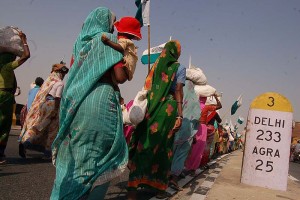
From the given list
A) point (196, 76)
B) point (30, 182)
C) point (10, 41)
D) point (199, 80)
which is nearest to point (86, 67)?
point (30, 182)

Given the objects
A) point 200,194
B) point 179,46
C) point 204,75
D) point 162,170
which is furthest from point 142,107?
point 204,75

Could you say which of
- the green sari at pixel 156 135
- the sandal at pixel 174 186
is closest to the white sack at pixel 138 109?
the green sari at pixel 156 135

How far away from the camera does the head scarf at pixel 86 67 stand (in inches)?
107

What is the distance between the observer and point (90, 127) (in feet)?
8.70

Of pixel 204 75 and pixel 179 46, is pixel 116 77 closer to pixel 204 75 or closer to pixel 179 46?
pixel 179 46

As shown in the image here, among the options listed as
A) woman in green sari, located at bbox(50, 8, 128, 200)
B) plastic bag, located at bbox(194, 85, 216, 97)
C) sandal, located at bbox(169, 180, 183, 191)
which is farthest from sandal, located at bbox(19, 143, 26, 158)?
woman in green sari, located at bbox(50, 8, 128, 200)

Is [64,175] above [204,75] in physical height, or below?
below

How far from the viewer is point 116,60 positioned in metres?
2.75

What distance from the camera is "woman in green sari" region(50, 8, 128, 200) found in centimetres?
264

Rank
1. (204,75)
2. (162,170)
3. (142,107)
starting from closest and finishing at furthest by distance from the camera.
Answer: (142,107), (162,170), (204,75)

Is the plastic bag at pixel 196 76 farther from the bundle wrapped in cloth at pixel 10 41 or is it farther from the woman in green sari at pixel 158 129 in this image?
the bundle wrapped in cloth at pixel 10 41

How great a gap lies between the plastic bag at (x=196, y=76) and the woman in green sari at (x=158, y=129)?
1625 millimetres

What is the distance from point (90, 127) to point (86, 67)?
1.61ft

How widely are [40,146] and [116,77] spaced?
4045 mm
